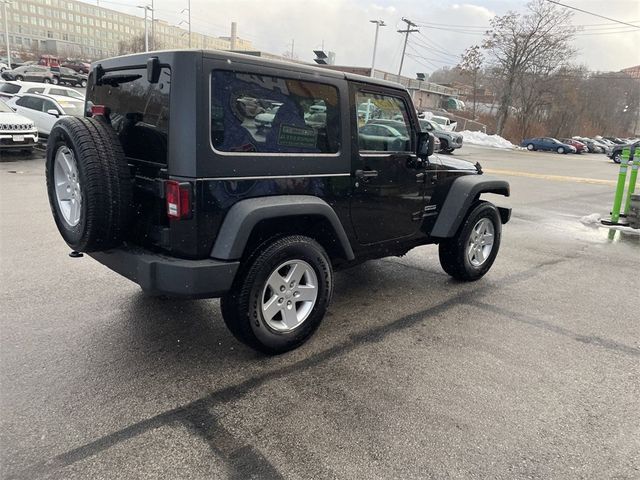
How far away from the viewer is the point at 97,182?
296 centimetres

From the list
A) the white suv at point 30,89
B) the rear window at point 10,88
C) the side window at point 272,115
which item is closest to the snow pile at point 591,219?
the side window at point 272,115

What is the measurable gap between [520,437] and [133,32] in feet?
443

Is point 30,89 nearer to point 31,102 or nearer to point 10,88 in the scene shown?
point 10,88

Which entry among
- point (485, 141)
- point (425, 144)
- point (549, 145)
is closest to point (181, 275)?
point (425, 144)

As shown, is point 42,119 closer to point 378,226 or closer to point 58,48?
point 378,226

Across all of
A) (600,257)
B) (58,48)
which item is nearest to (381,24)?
(600,257)

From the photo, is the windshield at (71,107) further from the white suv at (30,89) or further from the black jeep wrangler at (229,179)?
the black jeep wrangler at (229,179)

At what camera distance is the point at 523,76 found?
50688mm

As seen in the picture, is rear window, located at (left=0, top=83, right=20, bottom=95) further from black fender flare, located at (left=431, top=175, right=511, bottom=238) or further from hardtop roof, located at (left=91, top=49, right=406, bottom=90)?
black fender flare, located at (left=431, top=175, right=511, bottom=238)

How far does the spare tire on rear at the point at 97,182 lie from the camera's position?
2971mm

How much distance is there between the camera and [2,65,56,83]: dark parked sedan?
3747 cm

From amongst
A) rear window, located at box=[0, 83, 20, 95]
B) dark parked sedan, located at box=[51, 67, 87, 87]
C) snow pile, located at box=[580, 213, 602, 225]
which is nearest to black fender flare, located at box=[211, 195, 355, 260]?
snow pile, located at box=[580, 213, 602, 225]

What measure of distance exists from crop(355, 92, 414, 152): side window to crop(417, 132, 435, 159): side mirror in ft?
0.23

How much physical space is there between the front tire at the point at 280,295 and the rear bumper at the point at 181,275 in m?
0.15
